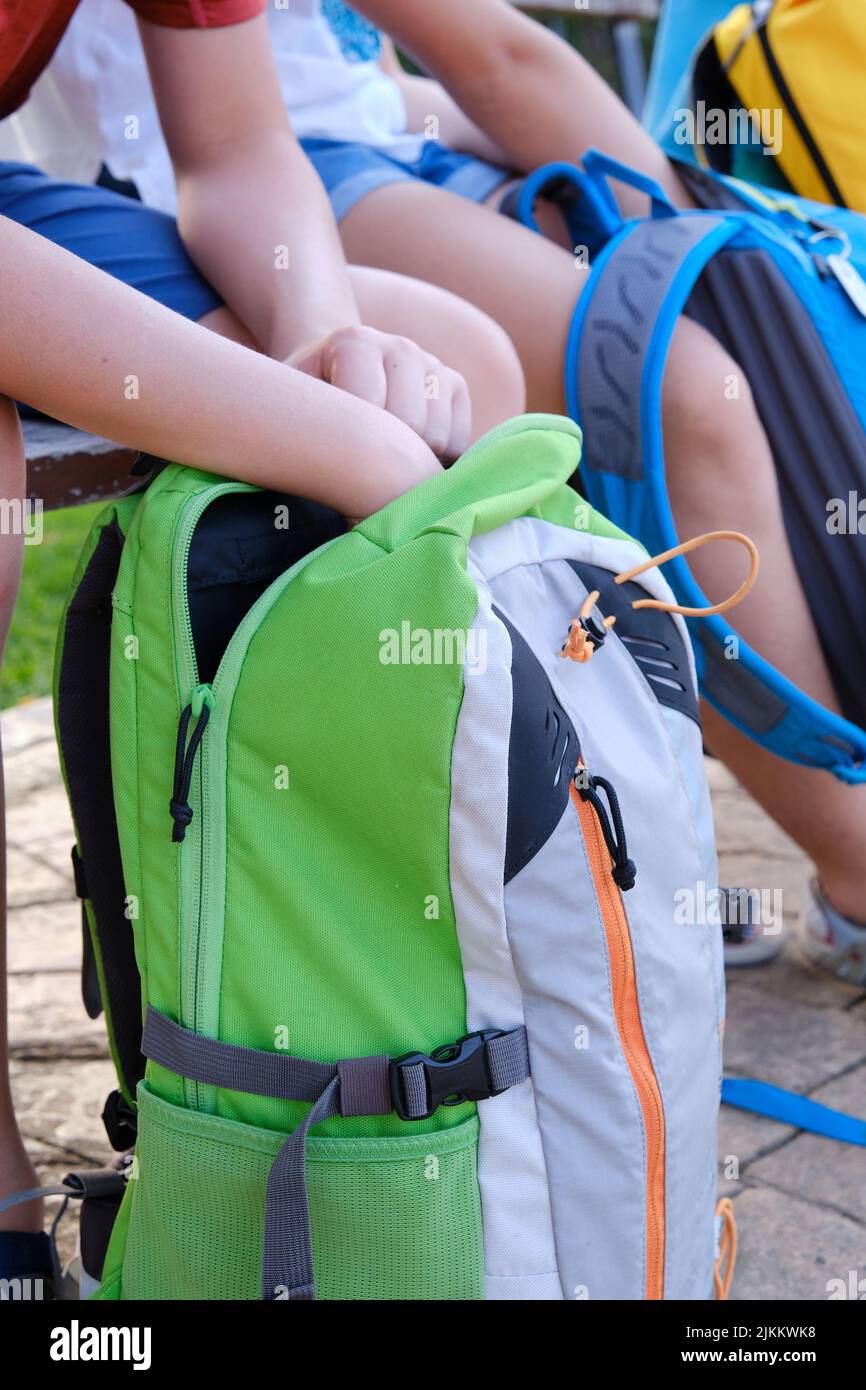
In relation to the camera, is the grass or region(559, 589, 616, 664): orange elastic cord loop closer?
region(559, 589, 616, 664): orange elastic cord loop

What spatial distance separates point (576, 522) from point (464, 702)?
0.22 m

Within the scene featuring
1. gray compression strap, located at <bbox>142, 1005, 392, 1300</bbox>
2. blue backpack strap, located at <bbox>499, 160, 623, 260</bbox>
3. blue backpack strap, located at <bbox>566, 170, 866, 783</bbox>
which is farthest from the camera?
blue backpack strap, located at <bbox>499, 160, 623, 260</bbox>

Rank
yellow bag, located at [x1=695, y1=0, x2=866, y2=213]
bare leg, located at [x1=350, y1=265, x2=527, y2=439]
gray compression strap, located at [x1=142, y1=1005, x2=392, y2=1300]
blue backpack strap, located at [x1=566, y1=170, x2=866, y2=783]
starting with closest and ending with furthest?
gray compression strap, located at [x1=142, y1=1005, x2=392, y2=1300] → bare leg, located at [x1=350, y1=265, x2=527, y2=439] → blue backpack strap, located at [x1=566, y1=170, x2=866, y2=783] → yellow bag, located at [x1=695, y1=0, x2=866, y2=213]

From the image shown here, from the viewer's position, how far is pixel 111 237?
1.24 meters

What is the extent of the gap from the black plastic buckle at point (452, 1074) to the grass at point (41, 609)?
1823 mm

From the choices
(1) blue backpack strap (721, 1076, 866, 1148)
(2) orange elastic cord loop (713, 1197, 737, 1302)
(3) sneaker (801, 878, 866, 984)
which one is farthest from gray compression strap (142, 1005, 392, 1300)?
(3) sneaker (801, 878, 866, 984)

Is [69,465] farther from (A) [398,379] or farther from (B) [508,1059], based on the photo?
(B) [508,1059]

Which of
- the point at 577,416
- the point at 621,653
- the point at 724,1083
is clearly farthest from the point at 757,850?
the point at 621,653

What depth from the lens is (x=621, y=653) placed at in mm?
975

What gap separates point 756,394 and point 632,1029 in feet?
2.40

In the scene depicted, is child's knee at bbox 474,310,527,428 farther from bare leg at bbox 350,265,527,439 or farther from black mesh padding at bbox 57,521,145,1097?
black mesh padding at bbox 57,521,145,1097

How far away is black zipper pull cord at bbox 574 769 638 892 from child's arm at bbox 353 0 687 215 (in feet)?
2.93

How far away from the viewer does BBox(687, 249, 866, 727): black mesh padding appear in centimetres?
140
